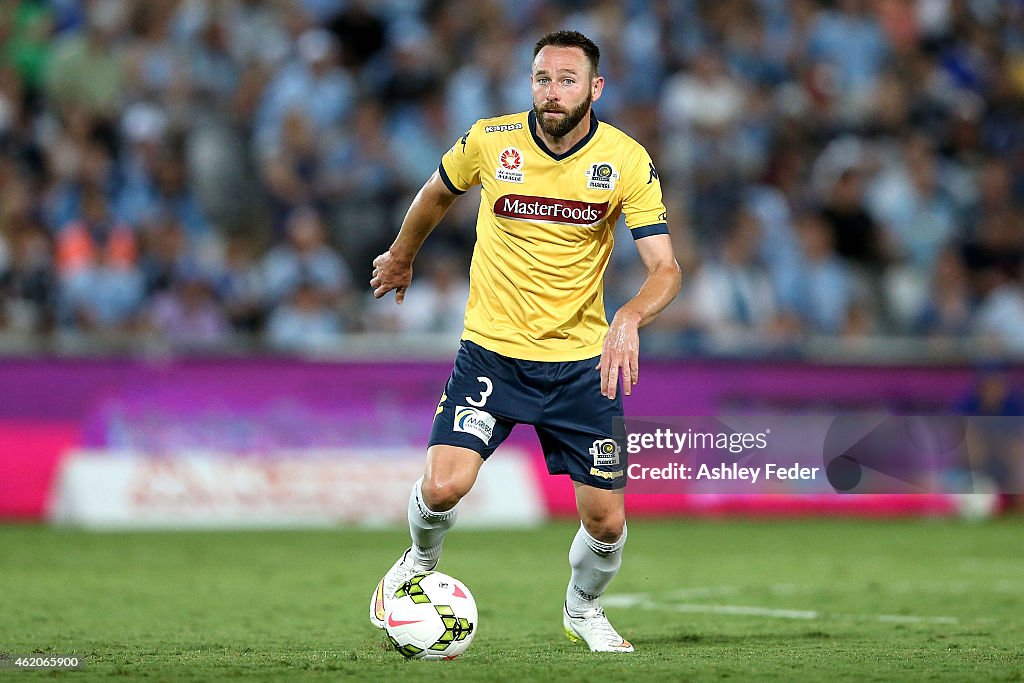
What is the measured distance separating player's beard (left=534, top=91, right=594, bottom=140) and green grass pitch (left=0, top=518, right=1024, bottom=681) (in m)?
2.38

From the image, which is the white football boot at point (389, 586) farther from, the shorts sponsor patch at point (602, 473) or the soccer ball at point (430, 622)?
the shorts sponsor patch at point (602, 473)

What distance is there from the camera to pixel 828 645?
7.59 metres

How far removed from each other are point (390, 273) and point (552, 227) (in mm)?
934

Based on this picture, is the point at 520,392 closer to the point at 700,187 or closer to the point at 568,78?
the point at 568,78

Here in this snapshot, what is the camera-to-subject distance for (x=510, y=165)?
289 inches

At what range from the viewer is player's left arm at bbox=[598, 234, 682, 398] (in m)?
6.70

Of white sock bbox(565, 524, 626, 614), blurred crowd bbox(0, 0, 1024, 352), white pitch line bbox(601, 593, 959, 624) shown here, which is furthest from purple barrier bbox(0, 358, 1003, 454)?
white sock bbox(565, 524, 626, 614)

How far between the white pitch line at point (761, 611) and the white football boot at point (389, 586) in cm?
259

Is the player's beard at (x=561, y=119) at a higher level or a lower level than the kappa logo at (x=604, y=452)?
higher

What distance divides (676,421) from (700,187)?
32.2 feet

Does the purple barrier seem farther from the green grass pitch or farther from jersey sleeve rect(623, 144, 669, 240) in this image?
jersey sleeve rect(623, 144, 669, 240)

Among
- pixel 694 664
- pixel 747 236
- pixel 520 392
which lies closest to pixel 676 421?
pixel 520 392

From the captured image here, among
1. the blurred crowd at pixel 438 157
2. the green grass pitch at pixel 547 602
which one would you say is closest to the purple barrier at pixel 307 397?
the blurred crowd at pixel 438 157

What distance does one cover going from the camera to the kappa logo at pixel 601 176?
7.25 m
